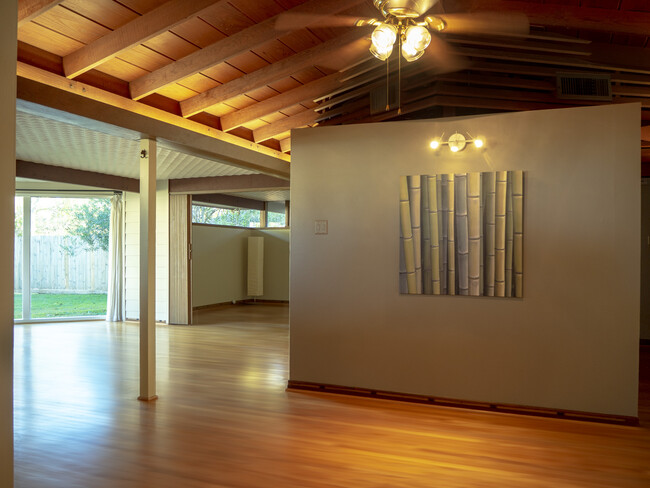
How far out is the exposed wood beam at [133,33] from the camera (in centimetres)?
315

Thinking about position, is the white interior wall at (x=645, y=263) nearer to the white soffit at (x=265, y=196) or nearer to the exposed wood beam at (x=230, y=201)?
the white soffit at (x=265, y=196)

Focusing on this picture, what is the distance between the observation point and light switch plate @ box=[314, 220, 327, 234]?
488cm

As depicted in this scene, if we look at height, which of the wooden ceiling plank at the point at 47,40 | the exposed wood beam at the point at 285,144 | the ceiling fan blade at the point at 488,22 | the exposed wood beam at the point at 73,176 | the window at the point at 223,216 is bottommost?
the window at the point at 223,216

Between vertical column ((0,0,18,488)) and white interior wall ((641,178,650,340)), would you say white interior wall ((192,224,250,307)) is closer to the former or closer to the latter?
white interior wall ((641,178,650,340))

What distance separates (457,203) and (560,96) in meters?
1.36

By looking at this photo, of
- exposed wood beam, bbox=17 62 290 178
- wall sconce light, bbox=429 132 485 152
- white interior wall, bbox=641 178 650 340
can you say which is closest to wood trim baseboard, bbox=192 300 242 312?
exposed wood beam, bbox=17 62 290 178

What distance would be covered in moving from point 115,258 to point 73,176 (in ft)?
6.17

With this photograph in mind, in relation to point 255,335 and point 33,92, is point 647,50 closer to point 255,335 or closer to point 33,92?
point 33,92

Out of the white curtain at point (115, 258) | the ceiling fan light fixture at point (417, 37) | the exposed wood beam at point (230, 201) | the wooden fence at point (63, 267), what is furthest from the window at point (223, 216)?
the ceiling fan light fixture at point (417, 37)

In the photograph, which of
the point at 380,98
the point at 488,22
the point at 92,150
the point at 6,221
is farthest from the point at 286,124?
the point at 6,221

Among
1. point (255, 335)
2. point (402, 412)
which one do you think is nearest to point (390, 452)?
point (402, 412)

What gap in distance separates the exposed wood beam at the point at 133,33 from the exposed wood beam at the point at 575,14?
1.86 meters

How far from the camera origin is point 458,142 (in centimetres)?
436

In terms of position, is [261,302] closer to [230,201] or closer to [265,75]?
[230,201]
